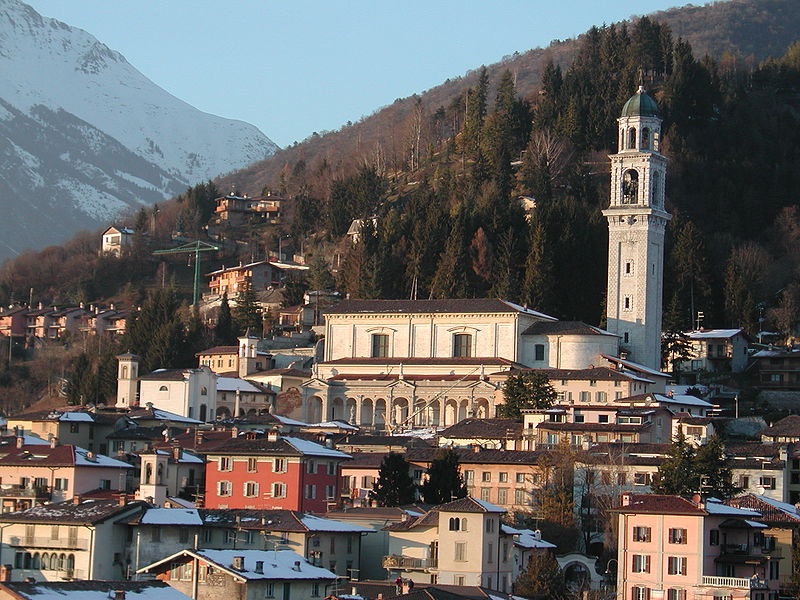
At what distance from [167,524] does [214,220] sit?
98.9m

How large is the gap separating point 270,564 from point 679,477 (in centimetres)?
1920

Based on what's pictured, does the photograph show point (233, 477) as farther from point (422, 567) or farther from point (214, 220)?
point (214, 220)

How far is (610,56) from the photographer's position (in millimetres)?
126625

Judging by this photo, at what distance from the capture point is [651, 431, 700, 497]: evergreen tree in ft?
192

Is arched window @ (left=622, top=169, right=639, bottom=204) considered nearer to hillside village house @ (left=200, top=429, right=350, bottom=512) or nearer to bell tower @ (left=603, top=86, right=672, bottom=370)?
bell tower @ (left=603, top=86, right=672, bottom=370)

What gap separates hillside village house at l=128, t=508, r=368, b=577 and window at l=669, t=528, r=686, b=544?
839 centimetres

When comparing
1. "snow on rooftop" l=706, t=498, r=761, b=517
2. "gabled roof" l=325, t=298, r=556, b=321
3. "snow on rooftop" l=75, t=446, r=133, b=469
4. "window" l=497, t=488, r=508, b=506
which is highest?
"gabled roof" l=325, t=298, r=556, b=321

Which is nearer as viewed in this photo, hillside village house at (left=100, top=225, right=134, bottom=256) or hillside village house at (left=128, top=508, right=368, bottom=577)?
hillside village house at (left=128, top=508, right=368, bottom=577)

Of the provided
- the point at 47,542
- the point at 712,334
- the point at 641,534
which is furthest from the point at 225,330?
the point at 47,542

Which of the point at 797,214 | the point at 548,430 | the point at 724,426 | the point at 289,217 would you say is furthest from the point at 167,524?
the point at 289,217

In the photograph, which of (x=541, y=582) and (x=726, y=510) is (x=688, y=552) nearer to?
(x=726, y=510)

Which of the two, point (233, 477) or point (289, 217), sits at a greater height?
point (289, 217)

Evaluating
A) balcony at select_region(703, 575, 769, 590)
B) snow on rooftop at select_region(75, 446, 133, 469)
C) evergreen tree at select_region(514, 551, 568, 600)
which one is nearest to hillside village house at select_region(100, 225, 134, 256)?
snow on rooftop at select_region(75, 446, 133, 469)

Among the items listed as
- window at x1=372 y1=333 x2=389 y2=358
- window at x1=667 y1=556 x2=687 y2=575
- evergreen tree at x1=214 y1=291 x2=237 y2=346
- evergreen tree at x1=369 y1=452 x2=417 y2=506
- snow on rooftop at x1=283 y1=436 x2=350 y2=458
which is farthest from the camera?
evergreen tree at x1=214 y1=291 x2=237 y2=346
